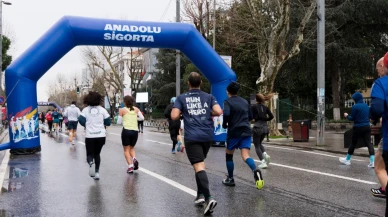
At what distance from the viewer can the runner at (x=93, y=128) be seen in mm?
8859

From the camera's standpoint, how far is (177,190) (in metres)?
7.56

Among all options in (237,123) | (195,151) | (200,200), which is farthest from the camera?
(237,123)

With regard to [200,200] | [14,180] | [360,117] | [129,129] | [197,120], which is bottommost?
[14,180]

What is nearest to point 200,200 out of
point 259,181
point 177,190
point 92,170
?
point 259,181

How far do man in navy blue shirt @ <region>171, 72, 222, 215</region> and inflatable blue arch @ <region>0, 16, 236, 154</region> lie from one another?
908cm

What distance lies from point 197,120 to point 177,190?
6.21 feet

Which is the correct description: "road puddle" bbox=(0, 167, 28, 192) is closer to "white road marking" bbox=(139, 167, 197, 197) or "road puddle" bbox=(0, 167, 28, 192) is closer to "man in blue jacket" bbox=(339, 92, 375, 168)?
"white road marking" bbox=(139, 167, 197, 197)

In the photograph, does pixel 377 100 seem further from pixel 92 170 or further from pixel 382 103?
pixel 92 170

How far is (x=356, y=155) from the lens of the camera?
13.7m

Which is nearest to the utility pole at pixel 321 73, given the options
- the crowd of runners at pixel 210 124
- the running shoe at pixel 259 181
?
the crowd of runners at pixel 210 124

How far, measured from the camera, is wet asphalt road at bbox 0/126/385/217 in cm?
614

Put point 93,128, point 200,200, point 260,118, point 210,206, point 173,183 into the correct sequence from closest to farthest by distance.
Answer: point 210,206
point 200,200
point 173,183
point 93,128
point 260,118

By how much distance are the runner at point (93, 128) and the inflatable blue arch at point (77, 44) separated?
5.66 m

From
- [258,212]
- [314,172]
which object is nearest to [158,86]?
[314,172]
